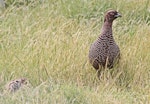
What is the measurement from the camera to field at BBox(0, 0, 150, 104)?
574 centimetres

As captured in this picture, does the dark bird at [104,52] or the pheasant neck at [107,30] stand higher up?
the pheasant neck at [107,30]

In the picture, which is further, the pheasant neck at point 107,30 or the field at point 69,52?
the pheasant neck at point 107,30

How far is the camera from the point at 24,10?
8.61 m

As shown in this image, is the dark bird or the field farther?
the dark bird

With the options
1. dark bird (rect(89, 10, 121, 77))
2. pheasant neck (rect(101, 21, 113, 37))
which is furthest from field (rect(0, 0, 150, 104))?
pheasant neck (rect(101, 21, 113, 37))

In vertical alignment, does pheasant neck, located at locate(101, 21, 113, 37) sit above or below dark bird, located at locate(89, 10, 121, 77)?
above

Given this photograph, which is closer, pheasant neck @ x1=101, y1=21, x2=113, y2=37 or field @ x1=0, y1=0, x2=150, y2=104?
field @ x1=0, y1=0, x2=150, y2=104

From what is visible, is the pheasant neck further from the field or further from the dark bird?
the field

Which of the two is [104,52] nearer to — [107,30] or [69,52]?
[107,30]

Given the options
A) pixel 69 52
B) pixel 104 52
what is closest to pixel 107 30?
pixel 104 52

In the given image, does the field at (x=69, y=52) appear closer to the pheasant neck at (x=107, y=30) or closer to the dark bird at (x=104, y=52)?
the dark bird at (x=104, y=52)

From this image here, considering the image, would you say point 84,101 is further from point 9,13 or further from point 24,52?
point 9,13

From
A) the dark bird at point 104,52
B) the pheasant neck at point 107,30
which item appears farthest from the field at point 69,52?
the pheasant neck at point 107,30

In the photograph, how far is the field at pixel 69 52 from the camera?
18.8ft
